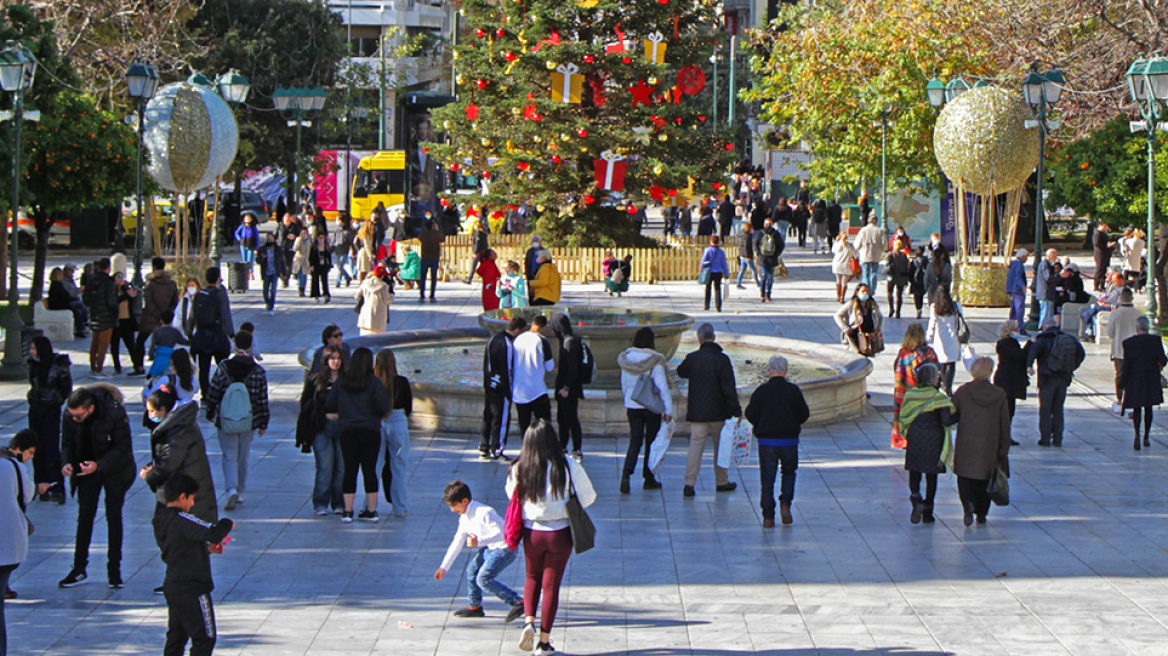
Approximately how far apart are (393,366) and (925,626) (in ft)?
15.3

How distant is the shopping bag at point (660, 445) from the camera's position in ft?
38.9

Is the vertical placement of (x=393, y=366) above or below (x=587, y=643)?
above

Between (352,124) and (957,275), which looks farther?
(352,124)

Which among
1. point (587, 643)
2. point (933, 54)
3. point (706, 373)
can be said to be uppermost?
point (933, 54)

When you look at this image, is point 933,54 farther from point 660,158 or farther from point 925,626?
point 925,626

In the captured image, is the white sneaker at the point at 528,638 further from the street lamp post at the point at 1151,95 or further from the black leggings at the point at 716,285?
the black leggings at the point at 716,285

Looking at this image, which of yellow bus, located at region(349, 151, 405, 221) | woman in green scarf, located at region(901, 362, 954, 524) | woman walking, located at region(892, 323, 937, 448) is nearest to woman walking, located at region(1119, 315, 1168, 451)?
woman walking, located at region(892, 323, 937, 448)

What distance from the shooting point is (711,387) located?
11.5 metres

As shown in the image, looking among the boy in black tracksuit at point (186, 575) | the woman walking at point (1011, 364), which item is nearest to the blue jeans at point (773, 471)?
the woman walking at point (1011, 364)

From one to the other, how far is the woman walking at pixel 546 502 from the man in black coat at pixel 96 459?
2859mm

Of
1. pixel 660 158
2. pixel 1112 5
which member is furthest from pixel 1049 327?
pixel 660 158

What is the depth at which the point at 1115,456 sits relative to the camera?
544 inches

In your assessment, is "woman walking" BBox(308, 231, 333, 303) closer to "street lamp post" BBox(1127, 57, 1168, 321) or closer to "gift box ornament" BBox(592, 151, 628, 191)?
"gift box ornament" BBox(592, 151, 628, 191)

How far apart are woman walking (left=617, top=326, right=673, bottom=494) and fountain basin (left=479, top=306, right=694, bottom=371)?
3.72 meters
